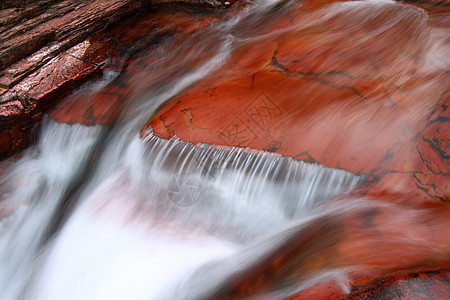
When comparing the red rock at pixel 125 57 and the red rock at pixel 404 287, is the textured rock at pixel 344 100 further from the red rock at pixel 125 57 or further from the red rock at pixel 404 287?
the red rock at pixel 125 57

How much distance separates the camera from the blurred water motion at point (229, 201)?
226 centimetres

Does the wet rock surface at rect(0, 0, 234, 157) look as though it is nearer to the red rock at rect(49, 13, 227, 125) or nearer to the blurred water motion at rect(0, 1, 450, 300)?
the red rock at rect(49, 13, 227, 125)

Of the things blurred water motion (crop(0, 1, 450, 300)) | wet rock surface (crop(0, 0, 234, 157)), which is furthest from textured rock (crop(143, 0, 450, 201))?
wet rock surface (crop(0, 0, 234, 157))

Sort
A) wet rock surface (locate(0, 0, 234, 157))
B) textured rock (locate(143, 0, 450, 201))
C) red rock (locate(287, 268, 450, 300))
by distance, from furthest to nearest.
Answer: wet rock surface (locate(0, 0, 234, 157))
textured rock (locate(143, 0, 450, 201))
red rock (locate(287, 268, 450, 300))

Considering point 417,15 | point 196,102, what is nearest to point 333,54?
point 417,15

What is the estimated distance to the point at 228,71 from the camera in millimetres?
3637

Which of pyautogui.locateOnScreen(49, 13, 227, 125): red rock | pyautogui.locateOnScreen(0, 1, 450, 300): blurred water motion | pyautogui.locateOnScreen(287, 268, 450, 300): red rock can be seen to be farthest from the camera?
pyautogui.locateOnScreen(49, 13, 227, 125): red rock

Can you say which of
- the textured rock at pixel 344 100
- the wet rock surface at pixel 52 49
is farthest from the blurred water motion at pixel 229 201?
the wet rock surface at pixel 52 49

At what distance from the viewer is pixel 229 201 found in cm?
287

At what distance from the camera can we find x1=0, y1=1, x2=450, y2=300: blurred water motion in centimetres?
226

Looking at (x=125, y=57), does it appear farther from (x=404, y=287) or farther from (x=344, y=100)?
(x=404, y=287)

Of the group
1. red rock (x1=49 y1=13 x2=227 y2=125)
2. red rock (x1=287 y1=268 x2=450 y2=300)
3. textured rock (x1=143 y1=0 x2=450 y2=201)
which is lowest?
red rock (x1=287 y1=268 x2=450 y2=300)

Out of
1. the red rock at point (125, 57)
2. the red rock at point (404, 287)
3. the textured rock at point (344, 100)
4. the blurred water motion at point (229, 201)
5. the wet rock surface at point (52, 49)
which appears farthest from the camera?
the red rock at point (125, 57)

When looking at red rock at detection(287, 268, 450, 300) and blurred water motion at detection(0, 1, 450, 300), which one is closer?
red rock at detection(287, 268, 450, 300)
